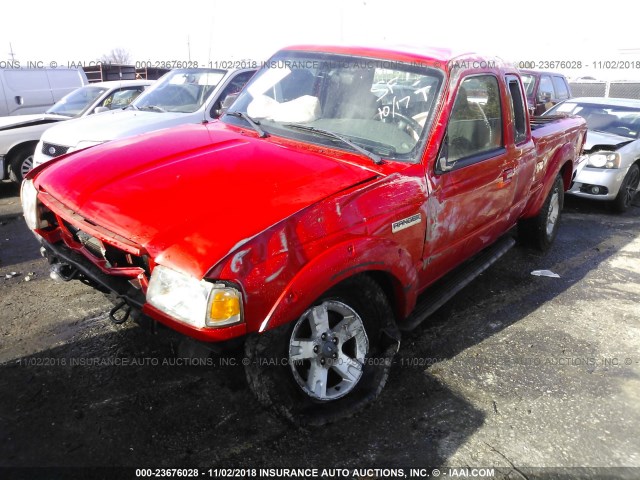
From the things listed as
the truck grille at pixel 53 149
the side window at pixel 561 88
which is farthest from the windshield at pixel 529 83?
the truck grille at pixel 53 149

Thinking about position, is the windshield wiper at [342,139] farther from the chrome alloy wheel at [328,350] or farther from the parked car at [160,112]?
the parked car at [160,112]

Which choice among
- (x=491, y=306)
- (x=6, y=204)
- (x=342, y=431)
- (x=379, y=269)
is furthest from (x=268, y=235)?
(x=6, y=204)

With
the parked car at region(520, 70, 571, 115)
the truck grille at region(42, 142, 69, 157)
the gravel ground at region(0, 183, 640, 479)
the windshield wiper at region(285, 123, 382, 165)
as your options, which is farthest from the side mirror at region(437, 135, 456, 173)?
the parked car at region(520, 70, 571, 115)

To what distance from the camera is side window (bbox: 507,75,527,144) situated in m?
3.98

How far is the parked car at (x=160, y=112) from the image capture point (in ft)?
18.8

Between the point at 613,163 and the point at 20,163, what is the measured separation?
8530 millimetres

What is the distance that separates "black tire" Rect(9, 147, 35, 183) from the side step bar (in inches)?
258

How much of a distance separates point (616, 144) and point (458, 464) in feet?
20.6

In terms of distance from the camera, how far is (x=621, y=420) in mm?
2889

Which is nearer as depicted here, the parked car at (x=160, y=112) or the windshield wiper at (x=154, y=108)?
the parked car at (x=160, y=112)

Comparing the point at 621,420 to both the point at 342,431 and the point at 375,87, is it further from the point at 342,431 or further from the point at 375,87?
the point at 375,87

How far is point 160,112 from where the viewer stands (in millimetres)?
6289

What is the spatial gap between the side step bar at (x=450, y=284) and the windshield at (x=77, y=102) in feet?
23.0

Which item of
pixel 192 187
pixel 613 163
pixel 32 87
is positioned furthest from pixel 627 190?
pixel 32 87
